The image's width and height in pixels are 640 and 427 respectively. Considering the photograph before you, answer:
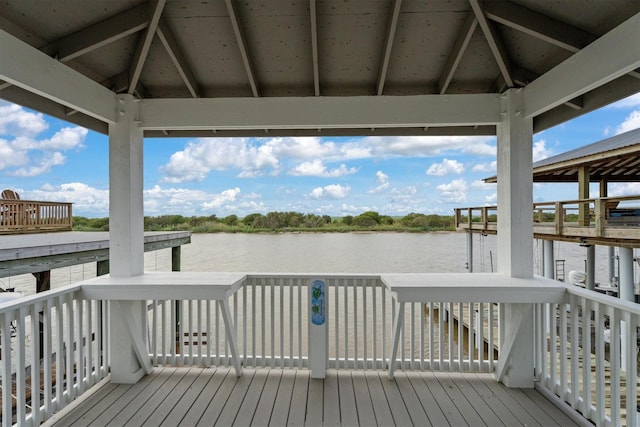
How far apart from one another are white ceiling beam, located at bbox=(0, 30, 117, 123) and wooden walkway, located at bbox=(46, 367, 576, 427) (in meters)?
2.37

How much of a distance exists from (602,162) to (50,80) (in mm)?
8994

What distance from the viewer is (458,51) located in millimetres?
2771

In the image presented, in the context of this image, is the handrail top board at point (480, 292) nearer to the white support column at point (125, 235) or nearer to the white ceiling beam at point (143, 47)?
the white support column at point (125, 235)

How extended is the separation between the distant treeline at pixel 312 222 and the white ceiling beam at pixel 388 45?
1.97 m

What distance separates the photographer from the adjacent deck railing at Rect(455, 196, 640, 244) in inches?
241

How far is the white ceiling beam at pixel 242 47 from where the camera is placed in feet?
8.20

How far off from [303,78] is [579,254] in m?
11.8

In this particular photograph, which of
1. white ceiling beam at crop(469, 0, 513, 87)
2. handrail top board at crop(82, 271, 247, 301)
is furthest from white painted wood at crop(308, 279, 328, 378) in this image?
white ceiling beam at crop(469, 0, 513, 87)

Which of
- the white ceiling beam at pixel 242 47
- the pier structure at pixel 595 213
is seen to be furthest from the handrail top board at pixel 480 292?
the pier structure at pixel 595 213

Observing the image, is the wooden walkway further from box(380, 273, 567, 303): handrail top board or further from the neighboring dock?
the neighboring dock

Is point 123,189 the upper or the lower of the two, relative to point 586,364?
upper

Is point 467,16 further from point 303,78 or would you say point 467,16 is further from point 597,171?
point 597,171

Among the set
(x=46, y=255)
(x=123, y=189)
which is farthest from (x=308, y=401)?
(x=46, y=255)

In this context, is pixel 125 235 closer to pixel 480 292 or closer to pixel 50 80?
pixel 50 80
